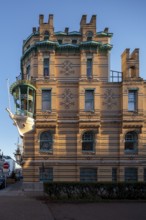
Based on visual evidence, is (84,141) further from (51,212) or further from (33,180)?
(51,212)

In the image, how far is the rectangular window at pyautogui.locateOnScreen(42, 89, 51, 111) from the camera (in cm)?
3466

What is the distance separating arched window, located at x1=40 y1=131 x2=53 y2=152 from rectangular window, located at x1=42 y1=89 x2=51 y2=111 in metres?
2.50

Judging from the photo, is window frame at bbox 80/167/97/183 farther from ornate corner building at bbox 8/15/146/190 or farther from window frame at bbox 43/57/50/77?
window frame at bbox 43/57/50/77

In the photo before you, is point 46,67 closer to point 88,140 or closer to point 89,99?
point 89,99

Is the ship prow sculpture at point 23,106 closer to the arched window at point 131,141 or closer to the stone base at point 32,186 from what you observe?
the stone base at point 32,186

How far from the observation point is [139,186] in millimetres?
24453

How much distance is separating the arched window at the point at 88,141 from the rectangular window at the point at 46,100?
4.60 meters

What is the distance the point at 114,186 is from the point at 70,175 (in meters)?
10.5

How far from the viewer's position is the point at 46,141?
34.6m

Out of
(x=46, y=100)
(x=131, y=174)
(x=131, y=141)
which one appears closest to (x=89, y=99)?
(x=46, y=100)

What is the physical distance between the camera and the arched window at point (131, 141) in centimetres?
3462

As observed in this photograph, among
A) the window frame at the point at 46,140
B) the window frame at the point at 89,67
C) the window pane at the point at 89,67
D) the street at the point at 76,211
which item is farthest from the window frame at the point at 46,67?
the street at the point at 76,211

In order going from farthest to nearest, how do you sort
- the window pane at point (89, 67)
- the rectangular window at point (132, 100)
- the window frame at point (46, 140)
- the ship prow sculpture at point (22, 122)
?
the window pane at point (89, 67) < the rectangular window at point (132, 100) < the window frame at point (46, 140) < the ship prow sculpture at point (22, 122)

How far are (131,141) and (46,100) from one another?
9.47 metres
